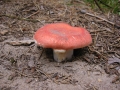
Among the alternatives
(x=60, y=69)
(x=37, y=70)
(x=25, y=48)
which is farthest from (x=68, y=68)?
(x=25, y=48)

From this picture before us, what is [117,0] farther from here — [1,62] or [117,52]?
[1,62]

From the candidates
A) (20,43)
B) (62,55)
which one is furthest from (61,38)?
(20,43)

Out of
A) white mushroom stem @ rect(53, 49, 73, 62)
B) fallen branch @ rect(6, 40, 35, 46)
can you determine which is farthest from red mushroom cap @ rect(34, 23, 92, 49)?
fallen branch @ rect(6, 40, 35, 46)

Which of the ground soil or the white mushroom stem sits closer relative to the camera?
the ground soil

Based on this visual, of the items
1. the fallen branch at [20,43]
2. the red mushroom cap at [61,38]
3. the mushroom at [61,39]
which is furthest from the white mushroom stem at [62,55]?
the fallen branch at [20,43]

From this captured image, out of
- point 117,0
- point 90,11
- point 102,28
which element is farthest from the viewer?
point 117,0

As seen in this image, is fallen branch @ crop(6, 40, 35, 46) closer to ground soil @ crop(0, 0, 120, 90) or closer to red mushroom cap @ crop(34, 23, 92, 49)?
ground soil @ crop(0, 0, 120, 90)
